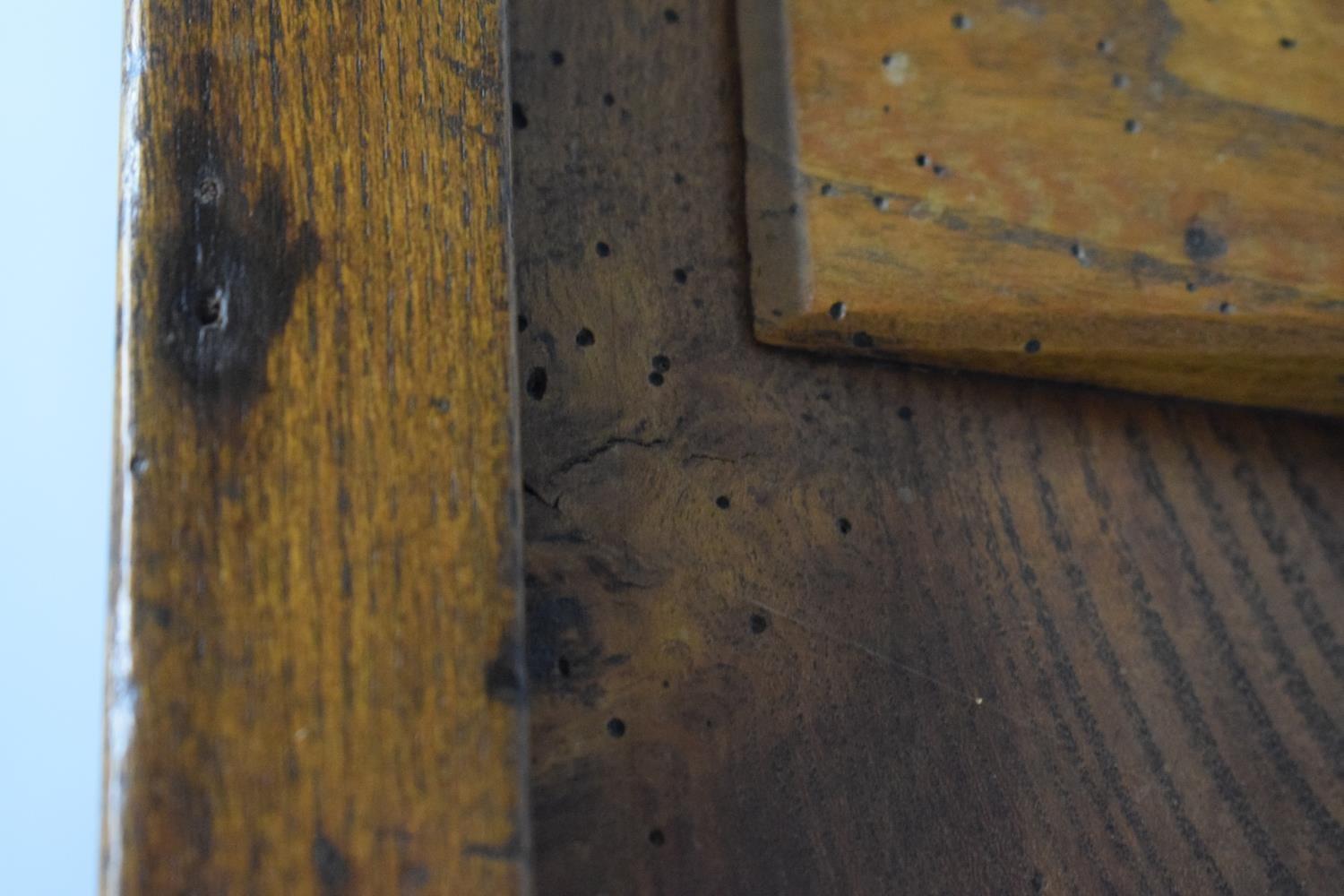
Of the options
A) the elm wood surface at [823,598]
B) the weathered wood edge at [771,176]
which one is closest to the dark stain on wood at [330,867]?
the elm wood surface at [823,598]

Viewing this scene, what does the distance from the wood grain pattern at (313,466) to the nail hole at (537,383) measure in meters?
0.08

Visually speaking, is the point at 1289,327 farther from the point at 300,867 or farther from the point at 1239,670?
the point at 300,867

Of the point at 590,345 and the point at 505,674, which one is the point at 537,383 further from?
the point at 505,674

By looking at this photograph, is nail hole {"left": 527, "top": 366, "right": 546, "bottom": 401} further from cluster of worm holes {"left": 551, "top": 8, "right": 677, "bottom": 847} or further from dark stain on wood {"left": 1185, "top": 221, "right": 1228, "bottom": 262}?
dark stain on wood {"left": 1185, "top": 221, "right": 1228, "bottom": 262}

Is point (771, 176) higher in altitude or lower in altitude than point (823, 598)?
higher

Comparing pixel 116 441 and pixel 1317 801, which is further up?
pixel 116 441

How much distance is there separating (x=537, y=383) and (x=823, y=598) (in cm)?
14

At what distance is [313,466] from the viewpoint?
363 mm

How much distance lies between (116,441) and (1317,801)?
1.69 ft

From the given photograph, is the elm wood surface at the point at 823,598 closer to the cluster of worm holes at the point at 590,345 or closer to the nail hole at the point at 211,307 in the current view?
the cluster of worm holes at the point at 590,345

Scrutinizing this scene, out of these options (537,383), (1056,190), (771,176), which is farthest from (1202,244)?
(537,383)

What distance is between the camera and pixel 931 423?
540 millimetres

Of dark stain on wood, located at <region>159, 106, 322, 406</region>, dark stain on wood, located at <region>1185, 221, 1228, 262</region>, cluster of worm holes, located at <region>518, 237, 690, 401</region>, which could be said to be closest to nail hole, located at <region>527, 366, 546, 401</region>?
cluster of worm holes, located at <region>518, 237, 690, 401</region>

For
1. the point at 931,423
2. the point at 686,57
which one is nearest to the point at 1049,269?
the point at 931,423
